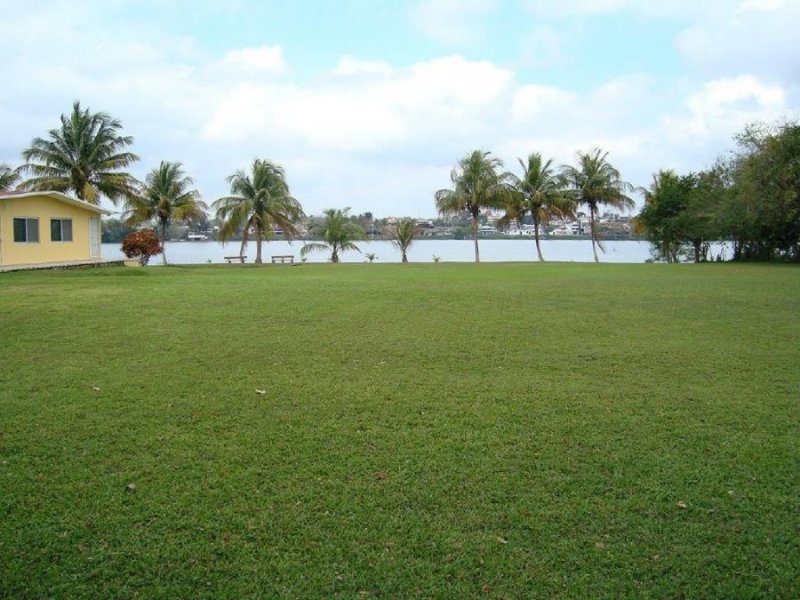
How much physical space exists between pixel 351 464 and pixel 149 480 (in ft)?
A: 4.54

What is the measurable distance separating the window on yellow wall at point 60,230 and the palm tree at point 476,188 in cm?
2277

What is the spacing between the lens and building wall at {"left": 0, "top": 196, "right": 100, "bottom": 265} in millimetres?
23297

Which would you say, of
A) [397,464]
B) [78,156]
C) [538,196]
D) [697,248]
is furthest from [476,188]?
[397,464]

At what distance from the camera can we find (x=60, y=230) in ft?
85.6

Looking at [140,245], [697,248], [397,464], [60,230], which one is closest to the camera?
[397,464]

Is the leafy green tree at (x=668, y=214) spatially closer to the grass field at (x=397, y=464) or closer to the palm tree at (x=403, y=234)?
the palm tree at (x=403, y=234)

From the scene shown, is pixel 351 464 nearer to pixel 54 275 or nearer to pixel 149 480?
pixel 149 480

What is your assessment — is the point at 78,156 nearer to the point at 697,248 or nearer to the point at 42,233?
the point at 42,233

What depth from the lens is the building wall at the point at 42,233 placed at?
23.3 m

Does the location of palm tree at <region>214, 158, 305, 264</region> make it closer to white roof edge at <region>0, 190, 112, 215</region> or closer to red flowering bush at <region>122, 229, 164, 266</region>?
red flowering bush at <region>122, 229, 164, 266</region>

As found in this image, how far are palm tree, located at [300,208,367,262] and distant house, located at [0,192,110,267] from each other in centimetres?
1520

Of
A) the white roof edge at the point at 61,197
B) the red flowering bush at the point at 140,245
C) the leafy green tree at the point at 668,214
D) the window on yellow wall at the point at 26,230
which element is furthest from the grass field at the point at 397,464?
Result: the leafy green tree at the point at 668,214

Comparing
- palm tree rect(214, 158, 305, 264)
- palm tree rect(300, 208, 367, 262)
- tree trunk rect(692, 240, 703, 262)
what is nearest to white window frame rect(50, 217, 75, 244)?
palm tree rect(214, 158, 305, 264)

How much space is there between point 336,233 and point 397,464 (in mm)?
37120
